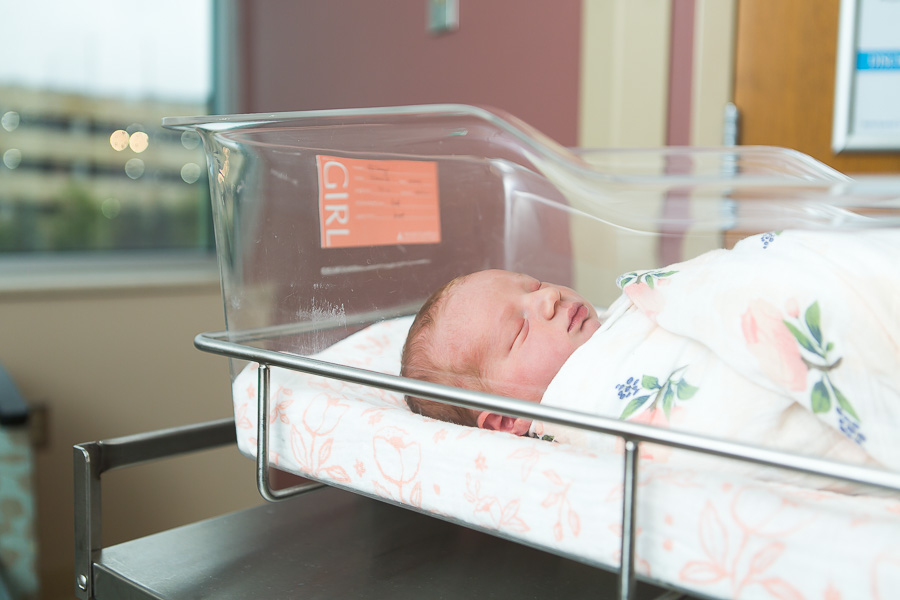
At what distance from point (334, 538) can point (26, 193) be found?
180cm

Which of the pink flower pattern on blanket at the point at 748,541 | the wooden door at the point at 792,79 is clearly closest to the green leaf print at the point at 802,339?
→ the pink flower pattern on blanket at the point at 748,541

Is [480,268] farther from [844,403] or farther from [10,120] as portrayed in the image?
[10,120]

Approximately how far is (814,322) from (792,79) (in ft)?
3.49

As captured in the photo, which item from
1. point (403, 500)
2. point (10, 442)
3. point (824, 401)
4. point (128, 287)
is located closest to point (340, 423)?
point (403, 500)

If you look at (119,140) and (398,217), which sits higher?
(119,140)

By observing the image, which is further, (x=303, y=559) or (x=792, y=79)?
(x=792, y=79)

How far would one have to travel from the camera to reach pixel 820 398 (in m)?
0.49

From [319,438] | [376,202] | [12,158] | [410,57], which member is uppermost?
[410,57]

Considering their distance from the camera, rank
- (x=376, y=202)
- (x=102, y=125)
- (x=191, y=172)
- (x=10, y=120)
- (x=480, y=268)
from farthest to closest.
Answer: (x=191, y=172) → (x=102, y=125) → (x=10, y=120) → (x=480, y=268) → (x=376, y=202)

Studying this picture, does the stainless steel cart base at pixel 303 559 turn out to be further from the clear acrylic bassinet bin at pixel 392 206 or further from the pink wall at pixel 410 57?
the pink wall at pixel 410 57

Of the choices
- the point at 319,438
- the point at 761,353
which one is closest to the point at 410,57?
the point at 319,438

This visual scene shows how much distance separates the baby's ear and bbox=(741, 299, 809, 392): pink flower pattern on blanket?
30 centimetres

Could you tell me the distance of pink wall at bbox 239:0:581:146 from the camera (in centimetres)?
162

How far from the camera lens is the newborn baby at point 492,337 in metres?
0.79
